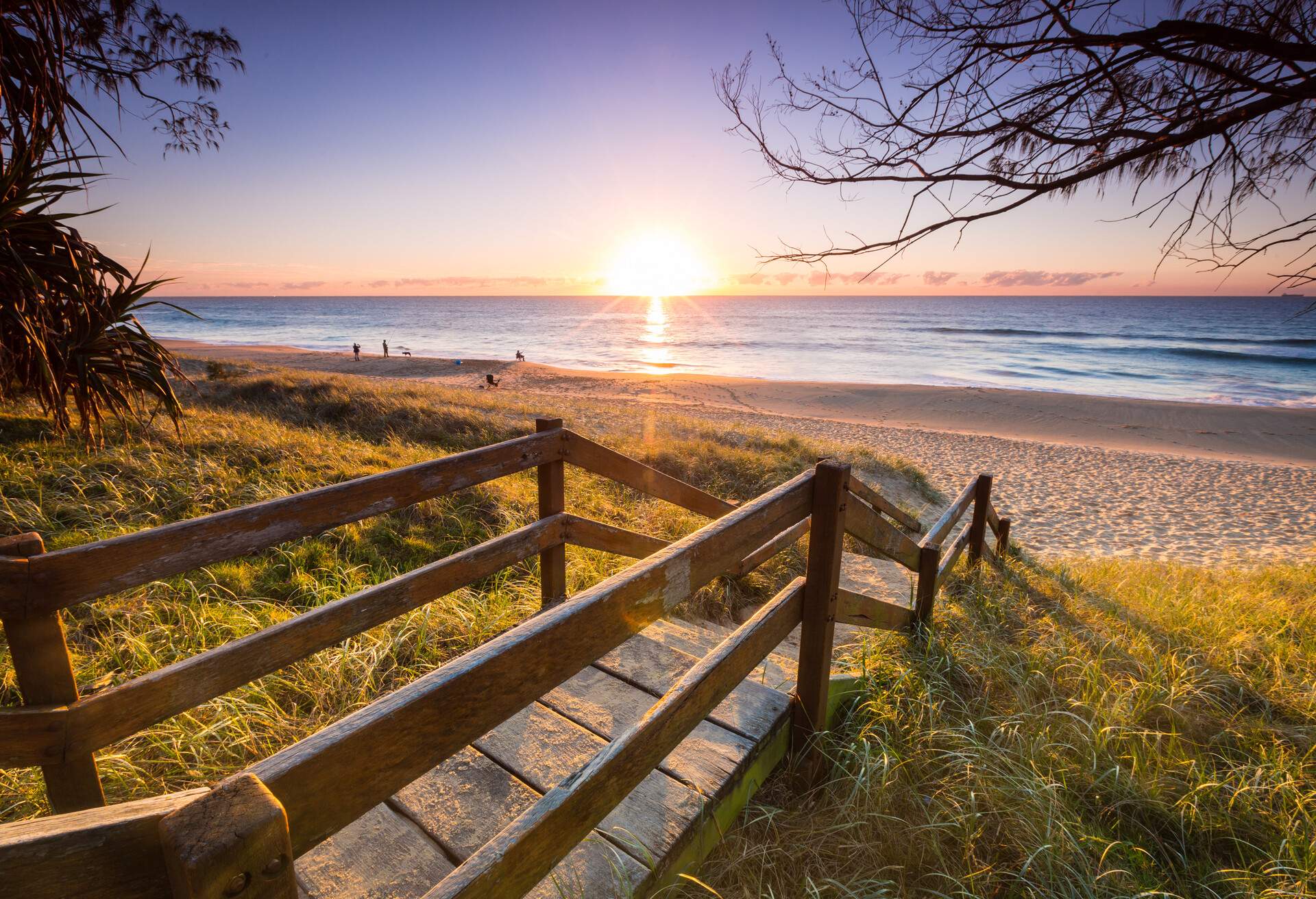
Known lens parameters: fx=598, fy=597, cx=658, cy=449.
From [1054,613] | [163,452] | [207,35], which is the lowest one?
[1054,613]

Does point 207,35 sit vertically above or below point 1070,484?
above

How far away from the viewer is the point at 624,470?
345cm

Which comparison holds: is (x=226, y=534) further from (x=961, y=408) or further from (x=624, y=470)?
(x=961, y=408)

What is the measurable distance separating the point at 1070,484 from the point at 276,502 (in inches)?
569

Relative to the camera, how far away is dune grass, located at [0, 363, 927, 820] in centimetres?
273

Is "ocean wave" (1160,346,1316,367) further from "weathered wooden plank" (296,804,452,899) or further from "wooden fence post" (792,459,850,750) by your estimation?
"weathered wooden plank" (296,804,452,899)

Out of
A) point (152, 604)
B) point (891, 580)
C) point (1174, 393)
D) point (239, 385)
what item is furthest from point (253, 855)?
point (1174, 393)

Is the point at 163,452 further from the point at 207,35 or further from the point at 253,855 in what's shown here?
the point at 253,855

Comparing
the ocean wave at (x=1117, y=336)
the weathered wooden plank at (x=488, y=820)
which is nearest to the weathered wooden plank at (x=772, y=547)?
the weathered wooden plank at (x=488, y=820)

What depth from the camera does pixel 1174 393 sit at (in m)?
26.0

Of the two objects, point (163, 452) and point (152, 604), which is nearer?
point (152, 604)

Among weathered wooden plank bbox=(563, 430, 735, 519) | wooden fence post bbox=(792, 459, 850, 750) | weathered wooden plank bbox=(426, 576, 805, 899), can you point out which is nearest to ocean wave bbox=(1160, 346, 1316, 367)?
weathered wooden plank bbox=(563, 430, 735, 519)

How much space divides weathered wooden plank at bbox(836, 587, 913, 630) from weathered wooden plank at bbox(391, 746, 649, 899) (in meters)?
1.36

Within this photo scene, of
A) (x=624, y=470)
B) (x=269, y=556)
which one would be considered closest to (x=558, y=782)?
(x=624, y=470)
